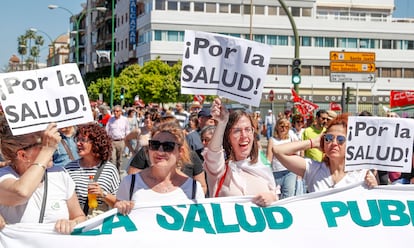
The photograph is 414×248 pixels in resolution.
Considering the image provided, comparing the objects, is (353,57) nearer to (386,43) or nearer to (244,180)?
(244,180)

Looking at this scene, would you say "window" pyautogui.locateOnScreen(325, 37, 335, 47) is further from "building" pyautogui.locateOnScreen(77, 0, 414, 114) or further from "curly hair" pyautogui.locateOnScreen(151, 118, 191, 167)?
"curly hair" pyautogui.locateOnScreen(151, 118, 191, 167)

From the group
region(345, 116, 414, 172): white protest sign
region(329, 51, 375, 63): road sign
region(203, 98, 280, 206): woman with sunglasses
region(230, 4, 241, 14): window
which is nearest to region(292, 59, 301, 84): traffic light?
region(329, 51, 375, 63): road sign

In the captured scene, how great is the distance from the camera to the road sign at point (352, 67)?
795 inches

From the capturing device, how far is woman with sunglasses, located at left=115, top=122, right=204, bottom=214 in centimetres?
452

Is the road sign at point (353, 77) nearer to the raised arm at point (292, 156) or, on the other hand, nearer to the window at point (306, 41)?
the raised arm at point (292, 156)

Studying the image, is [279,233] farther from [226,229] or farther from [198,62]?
[198,62]

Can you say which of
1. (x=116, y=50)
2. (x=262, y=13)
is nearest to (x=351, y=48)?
(x=262, y=13)

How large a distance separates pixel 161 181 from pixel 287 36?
2457 inches

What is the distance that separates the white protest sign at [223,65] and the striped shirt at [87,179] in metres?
1.42

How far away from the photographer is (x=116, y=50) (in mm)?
80375

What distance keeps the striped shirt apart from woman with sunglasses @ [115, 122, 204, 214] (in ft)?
2.93

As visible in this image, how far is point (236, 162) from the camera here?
189 inches

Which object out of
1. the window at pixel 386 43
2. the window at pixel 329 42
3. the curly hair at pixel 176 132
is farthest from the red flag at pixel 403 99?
the window at pixel 386 43

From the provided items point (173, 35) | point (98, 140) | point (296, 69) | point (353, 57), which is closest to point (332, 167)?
point (98, 140)
